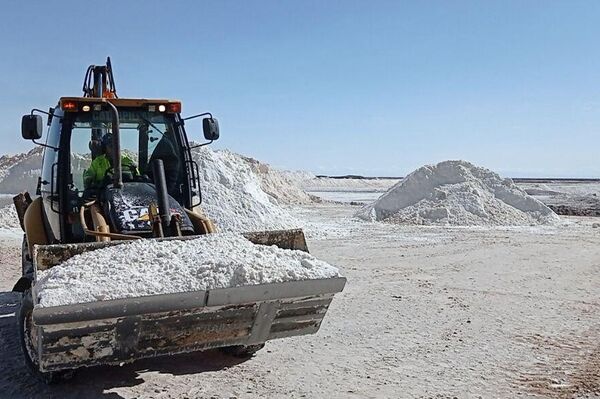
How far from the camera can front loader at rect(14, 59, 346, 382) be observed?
11.7ft

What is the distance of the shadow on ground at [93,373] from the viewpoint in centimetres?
432

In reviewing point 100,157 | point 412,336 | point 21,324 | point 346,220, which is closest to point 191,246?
point 21,324

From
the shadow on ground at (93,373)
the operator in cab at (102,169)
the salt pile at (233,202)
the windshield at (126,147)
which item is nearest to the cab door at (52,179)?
the windshield at (126,147)

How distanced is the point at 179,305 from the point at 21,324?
1.40 metres

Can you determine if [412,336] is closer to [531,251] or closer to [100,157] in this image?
[100,157]

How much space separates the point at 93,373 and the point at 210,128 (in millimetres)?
2424

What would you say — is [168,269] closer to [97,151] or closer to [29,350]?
[29,350]

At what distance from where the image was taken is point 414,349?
560 centimetres

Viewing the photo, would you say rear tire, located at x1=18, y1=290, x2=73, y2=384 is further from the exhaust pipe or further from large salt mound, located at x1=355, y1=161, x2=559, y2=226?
large salt mound, located at x1=355, y1=161, x2=559, y2=226

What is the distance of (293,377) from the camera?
478 cm

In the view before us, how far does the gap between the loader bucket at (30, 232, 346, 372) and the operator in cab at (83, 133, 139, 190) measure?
1253mm

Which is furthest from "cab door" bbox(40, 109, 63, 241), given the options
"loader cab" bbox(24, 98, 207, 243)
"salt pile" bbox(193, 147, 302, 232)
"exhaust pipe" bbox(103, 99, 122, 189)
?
"salt pile" bbox(193, 147, 302, 232)

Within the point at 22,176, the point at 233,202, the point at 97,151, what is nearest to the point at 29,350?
the point at 97,151

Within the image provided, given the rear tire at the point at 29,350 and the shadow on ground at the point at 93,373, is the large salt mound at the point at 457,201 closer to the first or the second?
the shadow on ground at the point at 93,373
